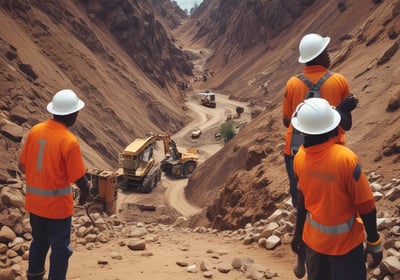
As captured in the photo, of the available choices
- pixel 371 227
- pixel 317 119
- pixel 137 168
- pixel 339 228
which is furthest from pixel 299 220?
pixel 137 168

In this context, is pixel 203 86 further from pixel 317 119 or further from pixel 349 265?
pixel 349 265

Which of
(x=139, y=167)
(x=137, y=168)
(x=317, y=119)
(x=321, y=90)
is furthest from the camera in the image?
(x=139, y=167)

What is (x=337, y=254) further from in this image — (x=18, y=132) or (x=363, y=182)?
(x=18, y=132)

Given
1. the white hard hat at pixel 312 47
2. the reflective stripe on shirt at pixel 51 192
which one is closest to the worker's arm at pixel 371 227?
the white hard hat at pixel 312 47

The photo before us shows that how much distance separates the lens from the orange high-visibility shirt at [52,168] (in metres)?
4.79

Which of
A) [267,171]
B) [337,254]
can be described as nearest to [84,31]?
[267,171]

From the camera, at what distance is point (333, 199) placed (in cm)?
374

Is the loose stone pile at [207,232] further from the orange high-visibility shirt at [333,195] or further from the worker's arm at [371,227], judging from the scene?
the orange high-visibility shirt at [333,195]

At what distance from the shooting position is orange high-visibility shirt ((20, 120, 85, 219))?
15.7ft

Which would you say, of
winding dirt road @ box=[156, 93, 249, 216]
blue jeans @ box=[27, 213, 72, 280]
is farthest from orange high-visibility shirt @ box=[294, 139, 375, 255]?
winding dirt road @ box=[156, 93, 249, 216]

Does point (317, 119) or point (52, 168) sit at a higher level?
point (317, 119)

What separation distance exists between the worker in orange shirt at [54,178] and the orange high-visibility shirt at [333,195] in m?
2.29

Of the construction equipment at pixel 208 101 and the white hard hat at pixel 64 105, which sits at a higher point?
the construction equipment at pixel 208 101

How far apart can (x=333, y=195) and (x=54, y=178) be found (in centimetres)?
273
